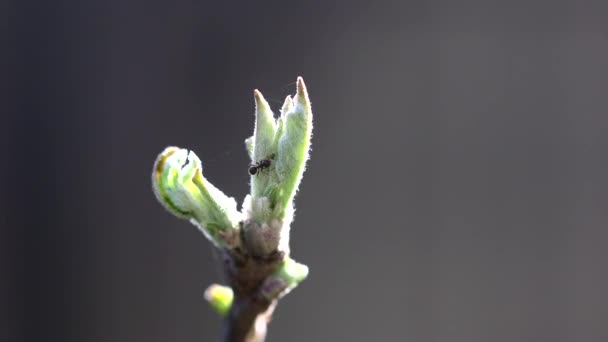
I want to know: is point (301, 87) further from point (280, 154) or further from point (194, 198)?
point (194, 198)

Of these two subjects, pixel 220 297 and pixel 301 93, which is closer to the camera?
pixel 301 93

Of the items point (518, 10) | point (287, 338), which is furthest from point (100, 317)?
A: point (518, 10)

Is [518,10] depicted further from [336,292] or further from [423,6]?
[336,292]

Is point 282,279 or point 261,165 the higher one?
point 261,165

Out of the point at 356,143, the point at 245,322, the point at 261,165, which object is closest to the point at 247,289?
the point at 245,322

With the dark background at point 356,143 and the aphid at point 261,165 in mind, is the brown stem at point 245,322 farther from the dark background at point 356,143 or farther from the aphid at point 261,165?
the dark background at point 356,143

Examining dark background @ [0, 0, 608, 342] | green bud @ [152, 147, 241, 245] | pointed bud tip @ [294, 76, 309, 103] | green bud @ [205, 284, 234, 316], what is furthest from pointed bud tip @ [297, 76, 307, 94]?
dark background @ [0, 0, 608, 342]
